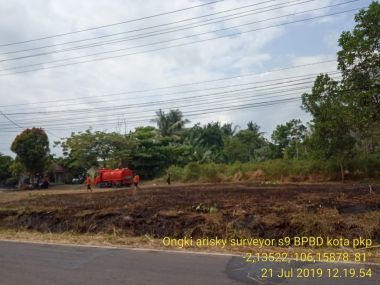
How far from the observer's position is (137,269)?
8.73 meters

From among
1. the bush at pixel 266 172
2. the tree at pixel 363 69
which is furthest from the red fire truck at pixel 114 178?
the tree at pixel 363 69

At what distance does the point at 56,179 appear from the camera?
66.4 meters

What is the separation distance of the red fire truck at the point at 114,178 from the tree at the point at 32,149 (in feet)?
39.4

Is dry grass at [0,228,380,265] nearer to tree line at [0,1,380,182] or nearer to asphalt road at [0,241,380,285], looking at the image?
asphalt road at [0,241,380,285]

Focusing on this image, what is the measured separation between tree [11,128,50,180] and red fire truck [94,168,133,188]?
39.4ft

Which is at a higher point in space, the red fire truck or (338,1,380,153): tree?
(338,1,380,153): tree

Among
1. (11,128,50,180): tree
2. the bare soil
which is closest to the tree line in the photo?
(11,128,50,180): tree

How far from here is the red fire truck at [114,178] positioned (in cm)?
4475

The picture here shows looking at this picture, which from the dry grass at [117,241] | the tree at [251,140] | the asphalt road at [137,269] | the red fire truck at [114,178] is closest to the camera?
the asphalt road at [137,269]

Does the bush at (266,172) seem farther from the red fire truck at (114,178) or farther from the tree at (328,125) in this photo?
the red fire truck at (114,178)

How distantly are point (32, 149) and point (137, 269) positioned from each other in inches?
1908

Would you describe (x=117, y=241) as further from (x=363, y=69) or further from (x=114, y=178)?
(x=114, y=178)

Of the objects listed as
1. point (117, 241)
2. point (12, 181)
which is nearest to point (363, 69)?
point (117, 241)

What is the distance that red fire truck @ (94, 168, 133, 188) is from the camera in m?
44.8
